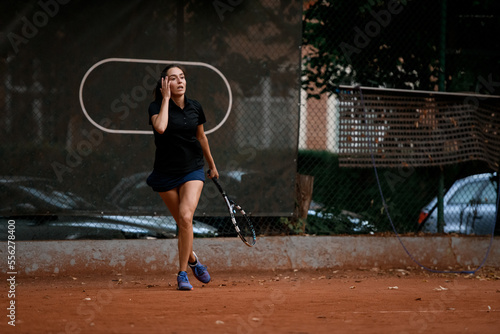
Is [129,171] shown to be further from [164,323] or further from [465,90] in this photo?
[465,90]

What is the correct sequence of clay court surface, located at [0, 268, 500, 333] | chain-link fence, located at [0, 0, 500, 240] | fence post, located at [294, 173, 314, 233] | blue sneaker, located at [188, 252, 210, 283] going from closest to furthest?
clay court surface, located at [0, 268, 500, 333] < blue sneaker, located at [188, 252, 210, 283] < chain-link fence, located at [0, 0, 500, 240] < fence post, located at [294, 173, 314, 233]

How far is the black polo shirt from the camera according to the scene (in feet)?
22.0

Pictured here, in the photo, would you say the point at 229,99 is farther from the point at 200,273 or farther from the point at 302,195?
the point at 200,273

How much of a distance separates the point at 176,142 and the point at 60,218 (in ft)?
6.93

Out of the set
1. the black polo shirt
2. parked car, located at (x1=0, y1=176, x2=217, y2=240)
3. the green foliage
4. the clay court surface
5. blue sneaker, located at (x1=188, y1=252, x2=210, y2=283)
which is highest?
the green foliage

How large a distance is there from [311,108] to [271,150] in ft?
4.45

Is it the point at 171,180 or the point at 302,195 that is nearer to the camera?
the point at 171,180

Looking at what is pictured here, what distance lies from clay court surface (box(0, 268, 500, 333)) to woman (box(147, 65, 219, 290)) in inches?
23.1

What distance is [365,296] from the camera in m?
6.85

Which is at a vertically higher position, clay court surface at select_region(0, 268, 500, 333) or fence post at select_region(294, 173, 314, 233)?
fence post at select_region(294, 173, 314, 233)

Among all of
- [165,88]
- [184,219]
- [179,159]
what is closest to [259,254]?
[184,219]

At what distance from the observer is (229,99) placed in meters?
8.17

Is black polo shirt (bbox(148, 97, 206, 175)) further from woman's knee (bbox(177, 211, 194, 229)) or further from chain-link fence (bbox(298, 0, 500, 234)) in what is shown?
chain-link fence (bbox(298, 0, 500, 234))

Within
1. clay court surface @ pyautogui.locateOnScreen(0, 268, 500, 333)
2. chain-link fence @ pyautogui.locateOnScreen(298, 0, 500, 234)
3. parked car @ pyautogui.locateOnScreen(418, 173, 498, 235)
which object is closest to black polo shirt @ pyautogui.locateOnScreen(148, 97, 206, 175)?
clay court surface @ pyautogui.locateOnScreen(0, 268, 500, 333)
